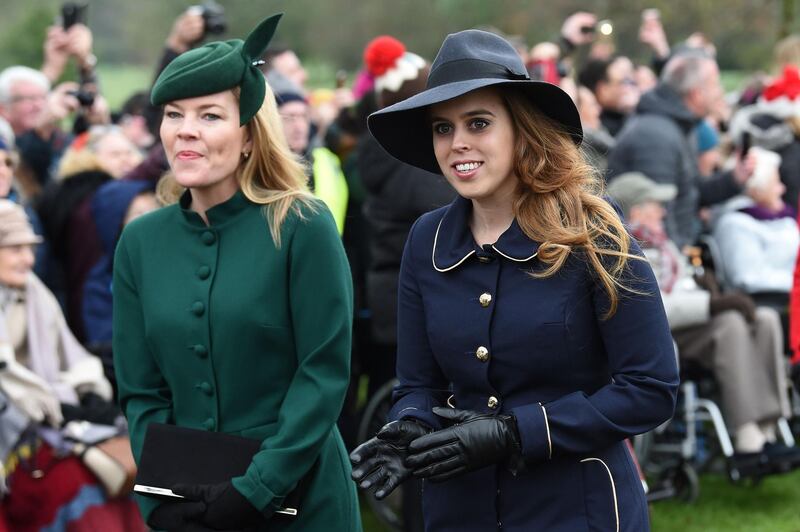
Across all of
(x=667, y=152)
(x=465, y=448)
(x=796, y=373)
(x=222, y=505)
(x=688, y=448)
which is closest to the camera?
(x=465, y=448)

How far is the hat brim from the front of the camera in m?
3.03

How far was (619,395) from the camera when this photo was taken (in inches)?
117

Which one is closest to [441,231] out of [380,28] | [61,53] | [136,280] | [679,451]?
[136,280]

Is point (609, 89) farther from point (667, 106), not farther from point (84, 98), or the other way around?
point (84, 98)

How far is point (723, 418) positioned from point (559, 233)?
17.5ft

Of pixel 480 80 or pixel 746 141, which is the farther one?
pixel 746 141

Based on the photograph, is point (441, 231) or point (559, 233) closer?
point (559, 233)

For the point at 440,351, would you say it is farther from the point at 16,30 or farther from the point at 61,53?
the point at 16,30

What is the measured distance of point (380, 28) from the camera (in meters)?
24.5

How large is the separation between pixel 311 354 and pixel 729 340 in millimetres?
4813

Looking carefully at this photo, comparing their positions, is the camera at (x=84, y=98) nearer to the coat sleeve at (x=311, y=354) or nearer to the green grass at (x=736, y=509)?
the green grass at (x=736, y=509)

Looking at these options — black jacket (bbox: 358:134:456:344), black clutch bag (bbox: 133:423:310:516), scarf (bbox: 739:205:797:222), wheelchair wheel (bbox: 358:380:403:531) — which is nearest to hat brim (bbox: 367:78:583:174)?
black clutch bag (bbox: 133:423:310:516)

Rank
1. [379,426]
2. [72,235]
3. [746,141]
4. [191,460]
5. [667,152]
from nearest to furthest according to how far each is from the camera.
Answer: [191,460], [72,235], [379,426], [667,152], [746,141]

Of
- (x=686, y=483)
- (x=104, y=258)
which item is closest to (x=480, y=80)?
(x=104, y=258)
